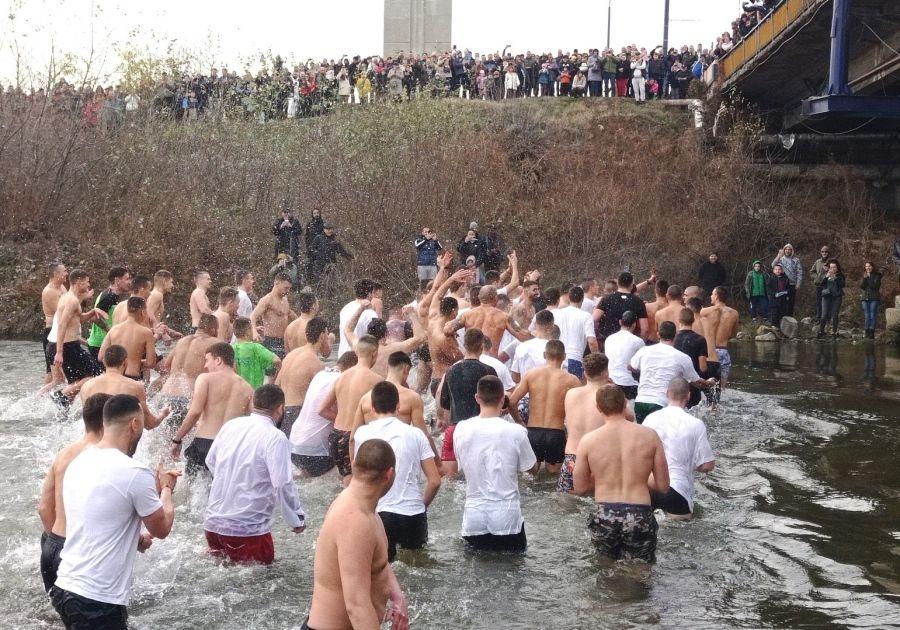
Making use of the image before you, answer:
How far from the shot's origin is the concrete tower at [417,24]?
4578cm

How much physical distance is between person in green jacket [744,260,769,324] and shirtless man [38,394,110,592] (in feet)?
63.1

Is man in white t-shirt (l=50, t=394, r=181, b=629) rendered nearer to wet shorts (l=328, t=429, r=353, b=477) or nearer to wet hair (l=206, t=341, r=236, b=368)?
wet hair (l=206, t=341, r=236, b=368)

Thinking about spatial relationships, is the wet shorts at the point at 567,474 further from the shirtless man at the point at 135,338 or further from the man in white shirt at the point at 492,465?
the shirtless man at the point at 135,338

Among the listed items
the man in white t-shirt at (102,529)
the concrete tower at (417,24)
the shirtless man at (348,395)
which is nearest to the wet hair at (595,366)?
the shirtless man at (348,395)

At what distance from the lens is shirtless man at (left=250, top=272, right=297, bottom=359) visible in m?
12.7

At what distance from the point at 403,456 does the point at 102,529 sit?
231 centimetres

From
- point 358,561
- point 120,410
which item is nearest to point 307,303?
point 120,410

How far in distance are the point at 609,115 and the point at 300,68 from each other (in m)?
10.3

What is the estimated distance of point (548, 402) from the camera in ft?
30.3

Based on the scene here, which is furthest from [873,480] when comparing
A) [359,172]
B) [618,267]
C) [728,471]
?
[359,172]

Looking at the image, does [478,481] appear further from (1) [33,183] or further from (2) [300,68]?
(2) [300,68]

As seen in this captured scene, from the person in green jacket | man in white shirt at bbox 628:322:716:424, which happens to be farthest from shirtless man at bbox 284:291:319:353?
the person in green jacket

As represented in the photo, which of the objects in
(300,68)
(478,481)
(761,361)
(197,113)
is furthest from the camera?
(300,68)

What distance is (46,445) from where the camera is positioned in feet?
39.1
